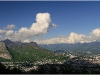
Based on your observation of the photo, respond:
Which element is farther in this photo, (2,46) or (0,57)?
(2,46)

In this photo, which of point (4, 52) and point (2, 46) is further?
point (2, 46)

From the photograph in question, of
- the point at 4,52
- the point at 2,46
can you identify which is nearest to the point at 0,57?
the point at 4,52

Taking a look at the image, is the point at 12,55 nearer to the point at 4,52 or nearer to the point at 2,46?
the point at 4,52

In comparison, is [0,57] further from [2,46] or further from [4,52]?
[2,46]

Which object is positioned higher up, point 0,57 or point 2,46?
point 2,46

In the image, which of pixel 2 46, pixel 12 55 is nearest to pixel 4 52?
pixel 12 55

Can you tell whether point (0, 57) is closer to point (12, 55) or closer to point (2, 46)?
point (12, 55)
